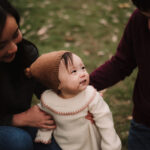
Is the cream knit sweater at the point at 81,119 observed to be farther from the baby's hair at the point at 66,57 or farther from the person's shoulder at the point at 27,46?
the person's shoulder at the point at 27,46

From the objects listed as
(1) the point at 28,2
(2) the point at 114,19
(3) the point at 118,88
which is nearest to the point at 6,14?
(3) the point at 118,88

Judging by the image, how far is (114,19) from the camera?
4.98m

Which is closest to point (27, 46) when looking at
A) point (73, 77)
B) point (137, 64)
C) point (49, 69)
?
point (49, 69)

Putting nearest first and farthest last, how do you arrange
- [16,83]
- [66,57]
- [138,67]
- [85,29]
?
[66,57] < [16,83] < [138,67] < [85,29]

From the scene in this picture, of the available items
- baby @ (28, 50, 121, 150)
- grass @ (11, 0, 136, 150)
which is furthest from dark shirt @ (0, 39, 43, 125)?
grass @ (11, 0, 136, 150)

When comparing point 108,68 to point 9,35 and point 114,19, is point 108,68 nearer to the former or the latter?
point 9,35

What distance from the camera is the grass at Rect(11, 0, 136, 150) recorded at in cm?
340

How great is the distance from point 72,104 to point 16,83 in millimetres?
477

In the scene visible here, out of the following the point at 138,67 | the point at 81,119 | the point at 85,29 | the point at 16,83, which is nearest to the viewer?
the point at 81,119

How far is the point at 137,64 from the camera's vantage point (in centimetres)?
198

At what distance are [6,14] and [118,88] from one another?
2247mm

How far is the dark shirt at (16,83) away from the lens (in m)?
1.78

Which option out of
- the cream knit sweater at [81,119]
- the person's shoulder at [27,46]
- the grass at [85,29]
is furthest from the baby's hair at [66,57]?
the grass at [85,29]

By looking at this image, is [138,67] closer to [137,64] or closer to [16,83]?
[137,64]
